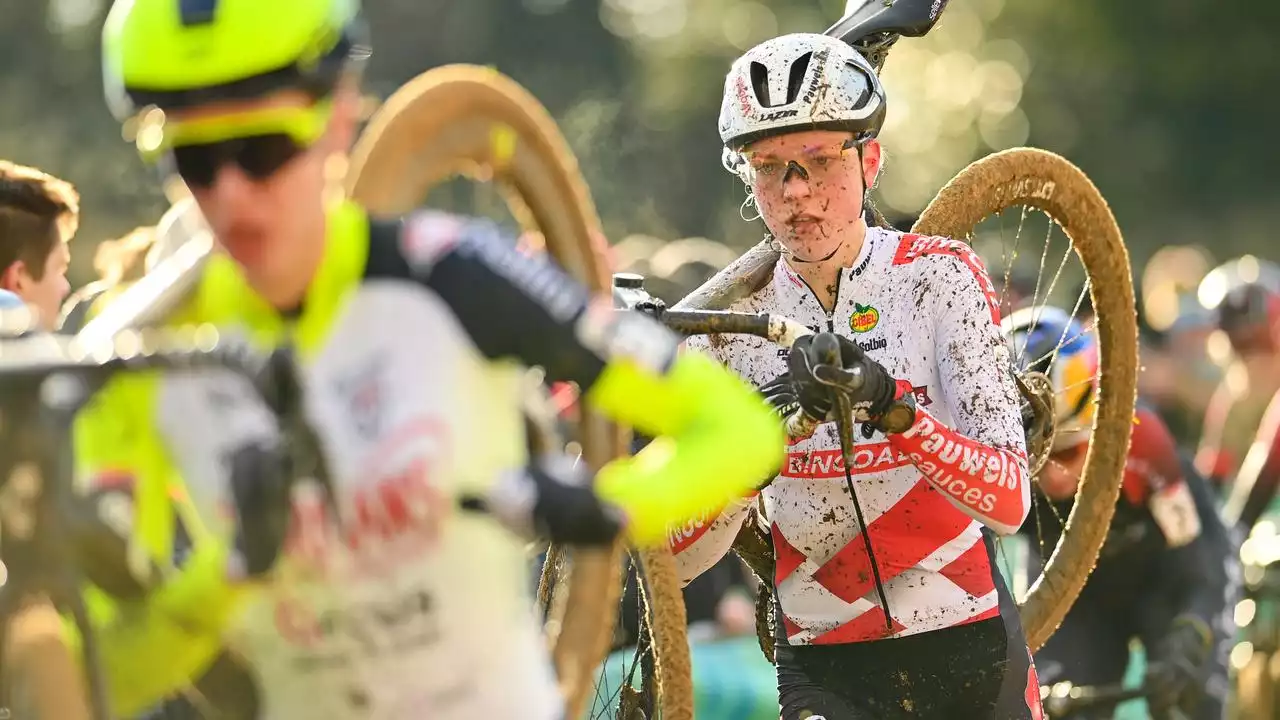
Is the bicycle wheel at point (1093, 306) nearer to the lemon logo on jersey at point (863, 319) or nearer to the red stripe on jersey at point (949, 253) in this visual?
Result: the red stripe on jersey at point (949, 253)

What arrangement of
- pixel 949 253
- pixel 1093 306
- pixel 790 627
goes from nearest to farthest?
pixel 949 253, pixel 790 627, pixel 1093 306

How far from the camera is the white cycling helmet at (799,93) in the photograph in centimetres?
494

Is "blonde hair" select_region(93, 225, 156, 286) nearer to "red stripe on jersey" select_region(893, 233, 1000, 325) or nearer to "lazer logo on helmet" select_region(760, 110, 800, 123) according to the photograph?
"lazer logo on helmet" select_region(760, 110, 800, 123)

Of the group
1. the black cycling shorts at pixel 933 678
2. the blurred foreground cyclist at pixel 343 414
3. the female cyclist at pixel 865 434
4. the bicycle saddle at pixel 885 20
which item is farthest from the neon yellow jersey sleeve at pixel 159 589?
the bicycle saddle at pixel 885 20

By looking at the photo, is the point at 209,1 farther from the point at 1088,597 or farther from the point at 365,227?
the point at 1088,597

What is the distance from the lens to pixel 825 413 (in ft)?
14.8

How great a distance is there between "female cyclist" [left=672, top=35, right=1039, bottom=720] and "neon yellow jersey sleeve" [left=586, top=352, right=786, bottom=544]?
1775 millimetres

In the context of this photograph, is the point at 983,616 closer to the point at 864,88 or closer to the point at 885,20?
the point at 864,88

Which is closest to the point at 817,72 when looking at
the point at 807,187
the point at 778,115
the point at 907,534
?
the point at 778,115

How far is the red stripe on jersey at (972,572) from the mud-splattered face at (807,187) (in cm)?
80

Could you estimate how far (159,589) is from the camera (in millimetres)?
2910

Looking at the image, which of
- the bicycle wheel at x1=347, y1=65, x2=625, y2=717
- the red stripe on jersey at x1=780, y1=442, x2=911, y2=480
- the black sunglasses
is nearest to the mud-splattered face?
the red stripe on jersey at x1=780, y1=442, x2=911, y2=480

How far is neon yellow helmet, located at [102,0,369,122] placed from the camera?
9.29 ft

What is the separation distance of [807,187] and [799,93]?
22 centimetres
